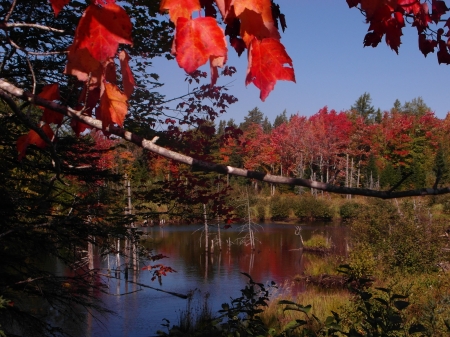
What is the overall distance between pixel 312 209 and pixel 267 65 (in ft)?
78.7

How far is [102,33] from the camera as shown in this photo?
0.87m

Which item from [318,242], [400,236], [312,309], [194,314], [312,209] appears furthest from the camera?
[312,209]

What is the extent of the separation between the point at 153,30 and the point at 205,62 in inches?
131

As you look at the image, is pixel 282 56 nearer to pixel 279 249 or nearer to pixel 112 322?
pixel 112 322

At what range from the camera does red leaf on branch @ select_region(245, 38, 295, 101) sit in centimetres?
85

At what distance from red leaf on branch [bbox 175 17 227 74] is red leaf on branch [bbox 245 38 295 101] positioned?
8cm

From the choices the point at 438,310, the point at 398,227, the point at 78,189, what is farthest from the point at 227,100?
the point at 398,227

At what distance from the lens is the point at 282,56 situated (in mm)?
861

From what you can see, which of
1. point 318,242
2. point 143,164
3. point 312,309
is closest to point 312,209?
point 318,242

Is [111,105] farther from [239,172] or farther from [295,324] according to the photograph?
[295,324]

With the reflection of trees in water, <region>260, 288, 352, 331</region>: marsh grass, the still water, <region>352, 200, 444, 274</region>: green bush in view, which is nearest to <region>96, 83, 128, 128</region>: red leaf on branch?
the still water

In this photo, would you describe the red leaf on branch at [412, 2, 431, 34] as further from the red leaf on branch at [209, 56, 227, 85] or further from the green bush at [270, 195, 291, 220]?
the green bush at [270, 195, 291, 220]

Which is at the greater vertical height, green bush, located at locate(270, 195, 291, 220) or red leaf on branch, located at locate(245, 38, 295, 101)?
red leaf on branch, located at locate(245, 38, 295, 101)

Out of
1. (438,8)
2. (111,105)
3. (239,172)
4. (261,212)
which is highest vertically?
(438,8)
